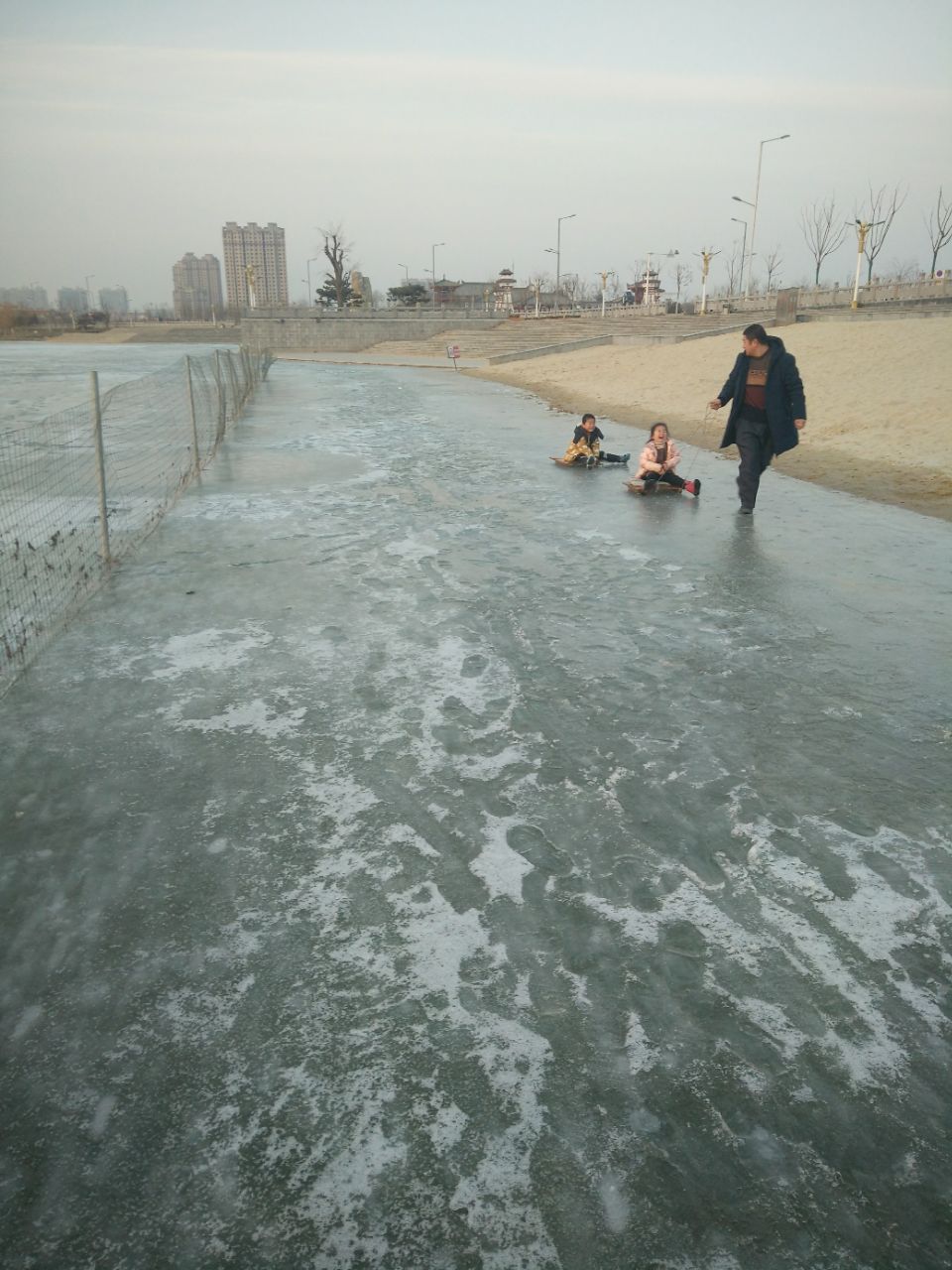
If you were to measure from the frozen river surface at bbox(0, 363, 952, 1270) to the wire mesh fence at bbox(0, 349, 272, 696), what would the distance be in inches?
19.4

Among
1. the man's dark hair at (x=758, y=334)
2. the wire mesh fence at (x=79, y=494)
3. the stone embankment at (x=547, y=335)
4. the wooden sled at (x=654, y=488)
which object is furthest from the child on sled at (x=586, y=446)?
the stone embankment at (x=547, y=335)

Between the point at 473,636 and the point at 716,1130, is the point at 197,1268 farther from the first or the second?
the point at 473,636

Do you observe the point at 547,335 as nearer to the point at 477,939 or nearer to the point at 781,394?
the point at 781,394

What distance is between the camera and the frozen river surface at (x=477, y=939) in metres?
2.06

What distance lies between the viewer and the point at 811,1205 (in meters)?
2.06

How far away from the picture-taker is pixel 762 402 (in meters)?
9.13

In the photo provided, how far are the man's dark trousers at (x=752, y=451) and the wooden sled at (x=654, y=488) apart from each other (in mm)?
1482

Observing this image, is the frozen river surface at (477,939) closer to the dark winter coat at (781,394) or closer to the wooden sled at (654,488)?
the dark winter coat at (781,394)

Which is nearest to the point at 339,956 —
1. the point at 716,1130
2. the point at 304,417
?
the point at 716,1130

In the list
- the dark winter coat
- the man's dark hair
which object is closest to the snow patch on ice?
the dark winter coat

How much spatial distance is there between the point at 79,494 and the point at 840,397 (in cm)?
1477

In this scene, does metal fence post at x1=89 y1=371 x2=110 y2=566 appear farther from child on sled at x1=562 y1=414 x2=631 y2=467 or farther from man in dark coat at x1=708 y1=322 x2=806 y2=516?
child on sled at x1=562 y1=414 x2=631 y2=467

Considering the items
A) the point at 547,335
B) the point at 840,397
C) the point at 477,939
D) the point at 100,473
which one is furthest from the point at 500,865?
the point at 547,335

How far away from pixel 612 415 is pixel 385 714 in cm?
1715
